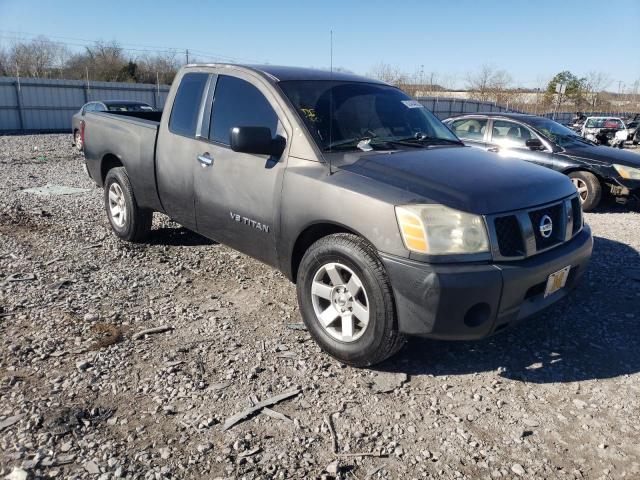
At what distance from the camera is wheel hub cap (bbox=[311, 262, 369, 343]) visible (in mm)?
3129

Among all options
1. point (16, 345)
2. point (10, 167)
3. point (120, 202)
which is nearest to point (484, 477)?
point (16, 345)

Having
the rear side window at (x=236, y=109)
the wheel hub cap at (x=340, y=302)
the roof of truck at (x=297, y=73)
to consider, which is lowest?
the wheel hub cap at (x=340, y=302)

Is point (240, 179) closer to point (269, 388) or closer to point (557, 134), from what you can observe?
point (269, 388)

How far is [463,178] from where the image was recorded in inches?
123

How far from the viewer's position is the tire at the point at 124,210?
A: 5336 millimetres

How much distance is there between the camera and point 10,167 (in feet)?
38.7

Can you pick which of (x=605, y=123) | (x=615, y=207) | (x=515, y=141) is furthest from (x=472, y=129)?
(x=605, y=123)

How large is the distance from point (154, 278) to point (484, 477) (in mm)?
3418

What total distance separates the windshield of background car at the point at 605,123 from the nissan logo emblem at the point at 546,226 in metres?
22.9

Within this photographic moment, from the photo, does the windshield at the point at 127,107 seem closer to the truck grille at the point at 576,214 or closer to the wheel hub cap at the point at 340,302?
the wheel hub cap at the point at 340,302

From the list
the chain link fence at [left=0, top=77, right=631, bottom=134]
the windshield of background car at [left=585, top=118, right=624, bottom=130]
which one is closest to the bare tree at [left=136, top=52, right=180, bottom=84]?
the chain link fence at [left=0, top=77, right=631, bottom=134]

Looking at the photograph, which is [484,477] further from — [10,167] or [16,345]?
[10,167]

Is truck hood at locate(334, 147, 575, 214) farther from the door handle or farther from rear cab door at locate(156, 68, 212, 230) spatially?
rear cab door at locate(156, 68, 212, 230)

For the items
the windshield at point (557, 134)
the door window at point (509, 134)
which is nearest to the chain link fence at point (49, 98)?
the windshield at point (557, 134)
